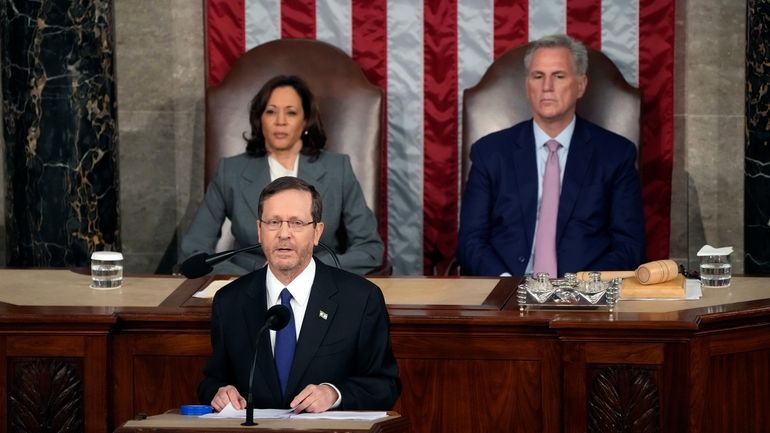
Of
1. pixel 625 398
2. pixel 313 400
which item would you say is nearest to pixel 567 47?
pixel 625 398

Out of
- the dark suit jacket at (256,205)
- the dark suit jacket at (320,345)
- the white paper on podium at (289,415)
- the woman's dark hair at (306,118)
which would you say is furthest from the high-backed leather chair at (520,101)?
the white paper on podium at (289,415)

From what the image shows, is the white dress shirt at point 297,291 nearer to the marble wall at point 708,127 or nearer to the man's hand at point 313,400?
the man's hand at point 313,400

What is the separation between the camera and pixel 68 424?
186 inches

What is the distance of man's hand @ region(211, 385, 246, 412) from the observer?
3783 millimetres

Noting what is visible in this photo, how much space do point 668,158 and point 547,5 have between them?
0.89 meters

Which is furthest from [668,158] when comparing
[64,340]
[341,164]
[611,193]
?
[64,340]

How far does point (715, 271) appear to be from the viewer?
17.0 ft

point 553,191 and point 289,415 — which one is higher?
point 553,191

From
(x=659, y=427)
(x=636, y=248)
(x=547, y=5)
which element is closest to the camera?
(x=659, y=427)

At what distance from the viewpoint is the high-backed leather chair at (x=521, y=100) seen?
6.61 meters

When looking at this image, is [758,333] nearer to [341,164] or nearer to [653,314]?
[653,314]

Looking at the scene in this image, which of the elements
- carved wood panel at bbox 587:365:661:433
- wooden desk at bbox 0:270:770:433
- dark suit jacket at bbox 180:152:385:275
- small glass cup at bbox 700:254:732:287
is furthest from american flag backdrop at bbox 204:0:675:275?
carved wood panel at bbox 587:365:661:433

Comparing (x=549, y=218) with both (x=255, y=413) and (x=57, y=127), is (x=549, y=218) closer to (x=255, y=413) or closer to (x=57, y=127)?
(x=57, y=127)

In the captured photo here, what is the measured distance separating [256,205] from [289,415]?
8.05 ft
